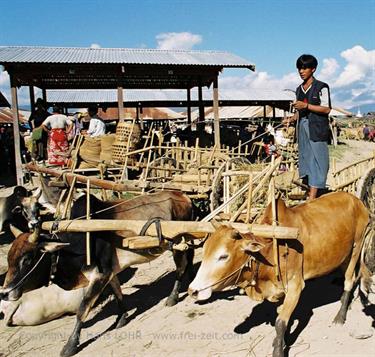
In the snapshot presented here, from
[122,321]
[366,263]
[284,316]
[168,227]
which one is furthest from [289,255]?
[122,321]

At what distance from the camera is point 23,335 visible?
486 cm

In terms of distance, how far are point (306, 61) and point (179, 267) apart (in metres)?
3.01

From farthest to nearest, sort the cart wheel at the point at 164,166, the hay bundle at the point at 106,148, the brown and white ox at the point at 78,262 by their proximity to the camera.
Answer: the hay bundle at the point at 106,148
the cart wheel at the point at 164,166
the brown and white ox at the point at 78,262

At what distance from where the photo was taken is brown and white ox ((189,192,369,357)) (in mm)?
3449

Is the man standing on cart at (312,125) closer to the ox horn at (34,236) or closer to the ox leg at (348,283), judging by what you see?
the ox leg at (348,283)

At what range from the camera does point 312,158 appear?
502 cm

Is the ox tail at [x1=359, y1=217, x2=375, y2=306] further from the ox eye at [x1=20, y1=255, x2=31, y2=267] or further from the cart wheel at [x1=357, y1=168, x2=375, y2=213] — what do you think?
the ox eye at [x1=20, y1=255, x2=31, y2=267]

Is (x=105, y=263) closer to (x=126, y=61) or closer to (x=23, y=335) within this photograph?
(x=23, y=335)

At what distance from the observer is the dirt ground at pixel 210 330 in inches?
164

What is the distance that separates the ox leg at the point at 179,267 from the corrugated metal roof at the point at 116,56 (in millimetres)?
7905

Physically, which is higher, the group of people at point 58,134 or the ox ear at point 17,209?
the group of people at point 58,134

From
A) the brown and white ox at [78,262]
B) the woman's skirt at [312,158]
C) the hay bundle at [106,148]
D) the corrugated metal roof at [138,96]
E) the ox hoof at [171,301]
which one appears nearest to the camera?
the brown and white ox at [78,262]

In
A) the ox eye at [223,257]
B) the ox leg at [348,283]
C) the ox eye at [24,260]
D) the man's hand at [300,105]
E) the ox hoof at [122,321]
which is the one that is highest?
the man's hand at [300,105]

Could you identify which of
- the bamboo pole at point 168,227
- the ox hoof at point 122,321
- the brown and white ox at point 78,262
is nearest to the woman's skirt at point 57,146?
the brown and white ox at point 78,262
